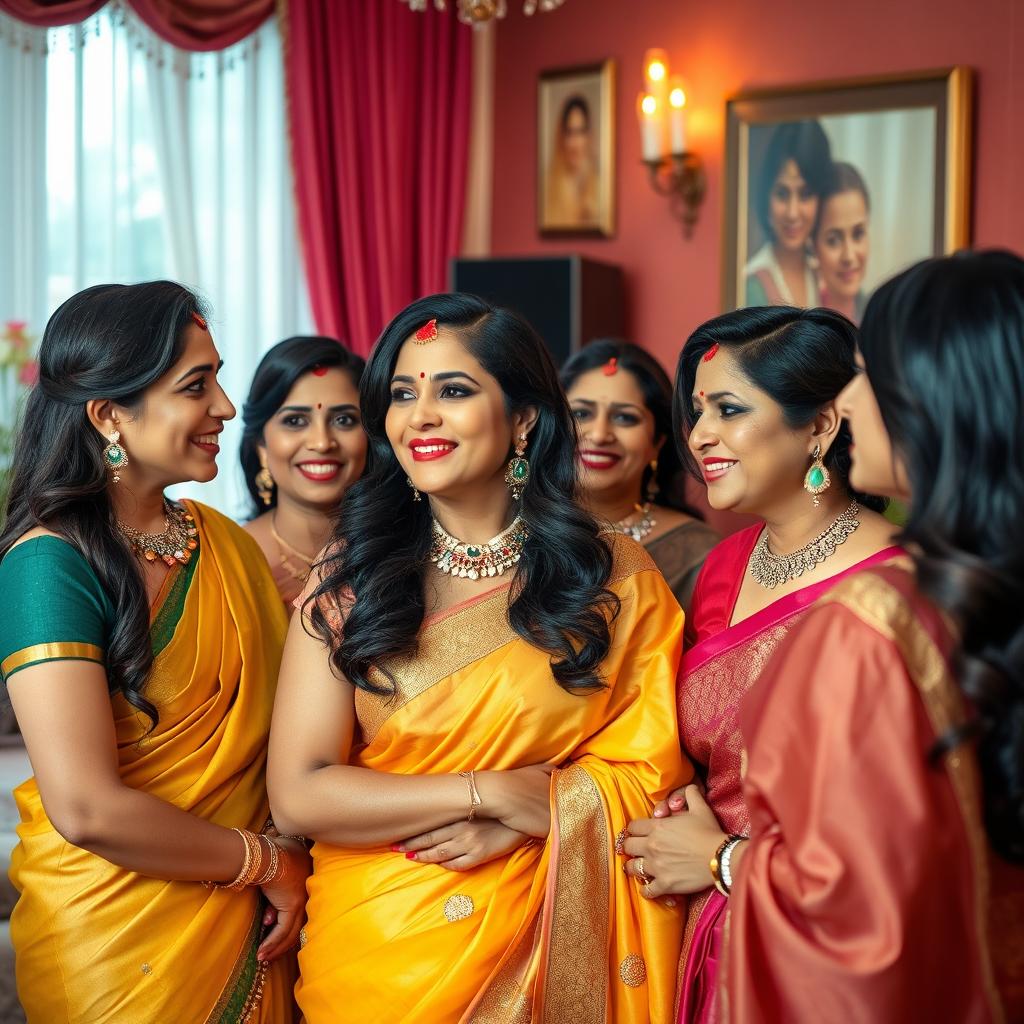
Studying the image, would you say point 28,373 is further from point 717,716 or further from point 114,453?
point 717,716

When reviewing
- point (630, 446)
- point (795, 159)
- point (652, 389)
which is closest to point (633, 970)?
point (630, 446)

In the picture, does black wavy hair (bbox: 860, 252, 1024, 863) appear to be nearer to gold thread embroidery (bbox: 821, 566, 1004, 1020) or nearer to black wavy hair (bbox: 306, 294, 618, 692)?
gold thread embroidery (bbox: 821, 566, 1004, 1020)

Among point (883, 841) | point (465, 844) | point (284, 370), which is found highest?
point (284, 370)

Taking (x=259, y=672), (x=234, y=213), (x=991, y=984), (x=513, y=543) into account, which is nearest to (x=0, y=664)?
(x=259, y=672)

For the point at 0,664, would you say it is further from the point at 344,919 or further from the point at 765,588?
the point at 765,588

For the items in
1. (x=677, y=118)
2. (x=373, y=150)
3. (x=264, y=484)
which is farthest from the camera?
(x=373, y=150)

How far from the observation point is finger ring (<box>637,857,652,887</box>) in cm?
201

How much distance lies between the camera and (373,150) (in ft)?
17.9

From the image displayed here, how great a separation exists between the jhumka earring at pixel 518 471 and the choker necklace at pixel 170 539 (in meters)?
0.59

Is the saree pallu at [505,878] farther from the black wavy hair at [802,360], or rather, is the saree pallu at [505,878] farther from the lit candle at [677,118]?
the lit candle at [677,118]

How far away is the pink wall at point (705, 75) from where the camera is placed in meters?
4.77

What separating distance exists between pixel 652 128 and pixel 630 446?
249 centimetres

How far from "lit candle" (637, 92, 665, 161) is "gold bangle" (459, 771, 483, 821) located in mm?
3865

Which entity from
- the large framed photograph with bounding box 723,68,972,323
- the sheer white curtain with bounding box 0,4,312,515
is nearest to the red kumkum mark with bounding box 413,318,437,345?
the sheer white curtain with bounding box 0,4,312,515
